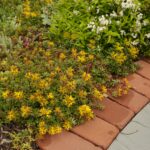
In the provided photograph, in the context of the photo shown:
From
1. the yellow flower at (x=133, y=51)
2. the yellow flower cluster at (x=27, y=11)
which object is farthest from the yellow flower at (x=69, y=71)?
the yellow flower cluster at (x=27, y=11)

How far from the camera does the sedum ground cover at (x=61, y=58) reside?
321 centimetres

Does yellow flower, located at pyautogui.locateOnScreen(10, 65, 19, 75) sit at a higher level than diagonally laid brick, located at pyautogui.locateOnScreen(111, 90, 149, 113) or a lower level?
higher

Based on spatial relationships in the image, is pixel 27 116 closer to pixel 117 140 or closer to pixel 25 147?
pixel 25 147

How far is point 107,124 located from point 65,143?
1.22 feet

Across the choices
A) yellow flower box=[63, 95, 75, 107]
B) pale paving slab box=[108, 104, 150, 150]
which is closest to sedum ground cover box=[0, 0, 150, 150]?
yellow flower box=[63, 95, 75, 107]

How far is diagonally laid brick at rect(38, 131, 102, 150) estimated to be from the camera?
3092mm

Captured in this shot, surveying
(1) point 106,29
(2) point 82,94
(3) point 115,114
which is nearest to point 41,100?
(2) point 82,94

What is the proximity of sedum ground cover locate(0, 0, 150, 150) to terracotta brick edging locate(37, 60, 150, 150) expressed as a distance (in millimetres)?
53

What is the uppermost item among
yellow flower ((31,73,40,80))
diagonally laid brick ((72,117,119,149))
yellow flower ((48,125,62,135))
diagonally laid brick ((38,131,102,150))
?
yellow flower ((31,73,40,80))

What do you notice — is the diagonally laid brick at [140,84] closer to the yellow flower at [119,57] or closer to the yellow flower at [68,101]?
the yellow flower at [119,57]

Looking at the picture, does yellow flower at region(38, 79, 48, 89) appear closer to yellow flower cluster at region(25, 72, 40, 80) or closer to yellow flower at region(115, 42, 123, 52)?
yellow flower cluster at region(25, 72, 40, 80)

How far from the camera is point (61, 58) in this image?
375 centimetres

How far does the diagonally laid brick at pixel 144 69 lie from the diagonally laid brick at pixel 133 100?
0.90ft

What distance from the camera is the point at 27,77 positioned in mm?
3377
